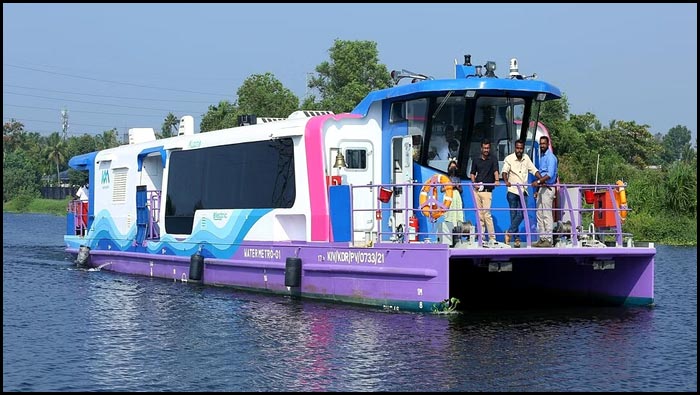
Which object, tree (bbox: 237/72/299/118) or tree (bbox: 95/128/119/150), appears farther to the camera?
tree (bbox: 95/128/119/150)

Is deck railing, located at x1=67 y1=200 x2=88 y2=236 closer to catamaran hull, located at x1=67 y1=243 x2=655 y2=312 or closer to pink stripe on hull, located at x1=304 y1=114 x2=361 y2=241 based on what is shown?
catamaran hull, located at x1=67 y1=243 x2=655 y2=312

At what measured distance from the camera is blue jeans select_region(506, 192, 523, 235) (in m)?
16.5

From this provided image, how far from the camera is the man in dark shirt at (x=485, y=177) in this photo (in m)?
16.5

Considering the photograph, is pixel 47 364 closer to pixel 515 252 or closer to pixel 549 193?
pixel 515 252

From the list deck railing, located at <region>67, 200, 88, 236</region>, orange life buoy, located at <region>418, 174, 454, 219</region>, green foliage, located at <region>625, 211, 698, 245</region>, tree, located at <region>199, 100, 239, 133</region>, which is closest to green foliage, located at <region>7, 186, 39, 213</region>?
tree, located at <region>199, 100, 239, 133</region>

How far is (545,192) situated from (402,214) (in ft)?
8.33

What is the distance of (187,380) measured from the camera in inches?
452

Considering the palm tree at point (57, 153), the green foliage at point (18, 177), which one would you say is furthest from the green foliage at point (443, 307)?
the palm tree at point (57, 153)

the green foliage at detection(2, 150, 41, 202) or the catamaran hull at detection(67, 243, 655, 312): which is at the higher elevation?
the green foliage at detection(2, 150, 41, 202)

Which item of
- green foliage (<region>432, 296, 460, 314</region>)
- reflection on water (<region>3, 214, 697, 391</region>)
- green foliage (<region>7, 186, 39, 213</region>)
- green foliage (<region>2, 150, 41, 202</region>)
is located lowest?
reflection on water (<region>3, 214, 697, 391</region>)

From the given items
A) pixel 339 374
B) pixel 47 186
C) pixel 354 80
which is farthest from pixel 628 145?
pixel 47 186

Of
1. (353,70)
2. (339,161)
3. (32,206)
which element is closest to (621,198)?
(339,161)

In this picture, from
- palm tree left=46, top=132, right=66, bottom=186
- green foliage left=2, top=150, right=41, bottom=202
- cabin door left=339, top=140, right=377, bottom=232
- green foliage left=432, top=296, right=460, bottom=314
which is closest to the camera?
green foliage left=432, top=296, right=460, bottom=314

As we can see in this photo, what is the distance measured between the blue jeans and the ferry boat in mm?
445
